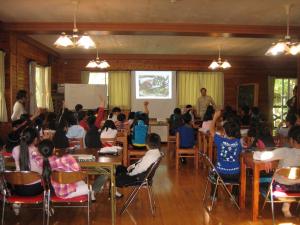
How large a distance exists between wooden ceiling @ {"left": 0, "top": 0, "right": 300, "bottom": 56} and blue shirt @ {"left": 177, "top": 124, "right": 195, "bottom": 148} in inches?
69.2

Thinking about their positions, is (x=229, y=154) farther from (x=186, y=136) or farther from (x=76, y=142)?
(x=186, y=136)

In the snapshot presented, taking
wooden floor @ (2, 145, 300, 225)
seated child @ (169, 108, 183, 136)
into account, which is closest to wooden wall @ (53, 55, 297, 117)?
seated child @ (169, 108, 183, 136)

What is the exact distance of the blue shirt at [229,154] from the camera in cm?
411

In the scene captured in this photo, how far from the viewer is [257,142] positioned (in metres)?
4.45

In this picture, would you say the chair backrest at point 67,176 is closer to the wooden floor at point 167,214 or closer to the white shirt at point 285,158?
the wooden floor at point 167,214

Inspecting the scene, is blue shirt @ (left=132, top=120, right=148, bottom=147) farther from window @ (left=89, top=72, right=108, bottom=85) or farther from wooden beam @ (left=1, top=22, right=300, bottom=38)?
window @ (left=89, top=72, right=108, bottom=85)

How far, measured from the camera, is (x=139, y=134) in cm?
608

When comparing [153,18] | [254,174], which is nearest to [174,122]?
[153,18]

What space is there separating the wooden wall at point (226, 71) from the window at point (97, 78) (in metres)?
0.33

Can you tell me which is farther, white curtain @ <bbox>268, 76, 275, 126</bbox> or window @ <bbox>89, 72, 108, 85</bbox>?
white curtain @ <bbox>268, 76, 275, 126</bbox>

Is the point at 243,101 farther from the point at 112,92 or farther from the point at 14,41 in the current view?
the point at 14,41

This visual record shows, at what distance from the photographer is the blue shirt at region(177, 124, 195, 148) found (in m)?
6.44

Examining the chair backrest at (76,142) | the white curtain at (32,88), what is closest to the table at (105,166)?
the chair backrest at (76,142)

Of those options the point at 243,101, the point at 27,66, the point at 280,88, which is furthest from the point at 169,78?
the point at 27,66
